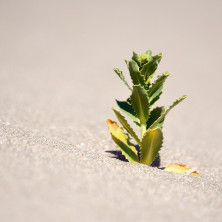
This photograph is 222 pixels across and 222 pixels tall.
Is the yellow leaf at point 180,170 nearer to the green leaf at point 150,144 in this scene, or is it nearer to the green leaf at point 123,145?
the green leaf at point 150,144

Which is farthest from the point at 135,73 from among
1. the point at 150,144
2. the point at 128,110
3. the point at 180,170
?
the point at 180,170

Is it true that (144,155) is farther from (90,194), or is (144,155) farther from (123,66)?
(123,66)

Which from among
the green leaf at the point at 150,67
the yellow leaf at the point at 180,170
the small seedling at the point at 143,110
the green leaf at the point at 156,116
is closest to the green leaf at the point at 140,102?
the small seedling at the point at 143,110

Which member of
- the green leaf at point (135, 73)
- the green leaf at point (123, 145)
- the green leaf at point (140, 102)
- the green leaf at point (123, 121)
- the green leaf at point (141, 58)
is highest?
the green leaf at point (141, 58)

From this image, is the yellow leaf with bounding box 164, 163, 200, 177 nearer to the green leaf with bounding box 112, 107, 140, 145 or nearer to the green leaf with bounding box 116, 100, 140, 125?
the green leaf with bounding box 112, 107, 140, 145

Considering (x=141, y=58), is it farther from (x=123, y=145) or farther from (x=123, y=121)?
(x=123, y=145)

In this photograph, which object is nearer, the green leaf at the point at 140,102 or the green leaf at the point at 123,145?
the green leaf at the point at 140,102
